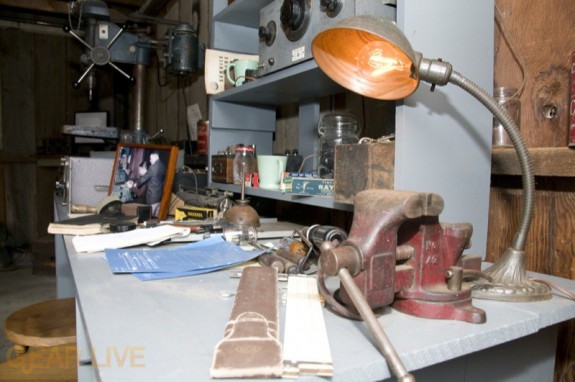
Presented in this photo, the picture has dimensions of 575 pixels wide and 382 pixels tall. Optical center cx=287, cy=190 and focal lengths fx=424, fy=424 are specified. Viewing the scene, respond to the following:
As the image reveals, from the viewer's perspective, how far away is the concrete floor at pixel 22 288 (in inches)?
108

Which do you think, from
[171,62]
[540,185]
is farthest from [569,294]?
[171,62]

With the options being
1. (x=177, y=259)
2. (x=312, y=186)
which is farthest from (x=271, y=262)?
(x=312, y=186)

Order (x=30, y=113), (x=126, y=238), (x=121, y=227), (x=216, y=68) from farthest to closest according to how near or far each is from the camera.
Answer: (x=30, y=113) → (x=216, y=68) → (x=121, y=227) → (x=126, y=238)

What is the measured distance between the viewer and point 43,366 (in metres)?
1.19

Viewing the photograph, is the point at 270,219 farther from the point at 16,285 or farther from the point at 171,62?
the point at 16,285

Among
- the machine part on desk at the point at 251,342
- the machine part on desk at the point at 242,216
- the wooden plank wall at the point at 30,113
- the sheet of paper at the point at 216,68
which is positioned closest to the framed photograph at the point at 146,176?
the sheet of paper at the point at 216,68

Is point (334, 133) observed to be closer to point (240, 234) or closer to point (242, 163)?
point (242, 163)

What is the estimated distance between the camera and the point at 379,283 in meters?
0.60

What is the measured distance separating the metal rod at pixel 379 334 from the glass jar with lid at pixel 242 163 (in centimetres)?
111

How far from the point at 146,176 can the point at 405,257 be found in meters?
1.28

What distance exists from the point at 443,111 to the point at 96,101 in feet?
13.9

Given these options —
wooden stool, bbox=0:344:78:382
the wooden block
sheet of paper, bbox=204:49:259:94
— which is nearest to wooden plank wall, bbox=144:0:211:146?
sheet of paper, bbox=204:49:259:94

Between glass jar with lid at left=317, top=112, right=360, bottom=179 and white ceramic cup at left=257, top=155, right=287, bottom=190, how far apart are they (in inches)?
5.4

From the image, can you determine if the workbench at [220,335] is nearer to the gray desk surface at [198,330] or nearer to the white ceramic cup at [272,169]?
the gray desk surface at [198,330]
